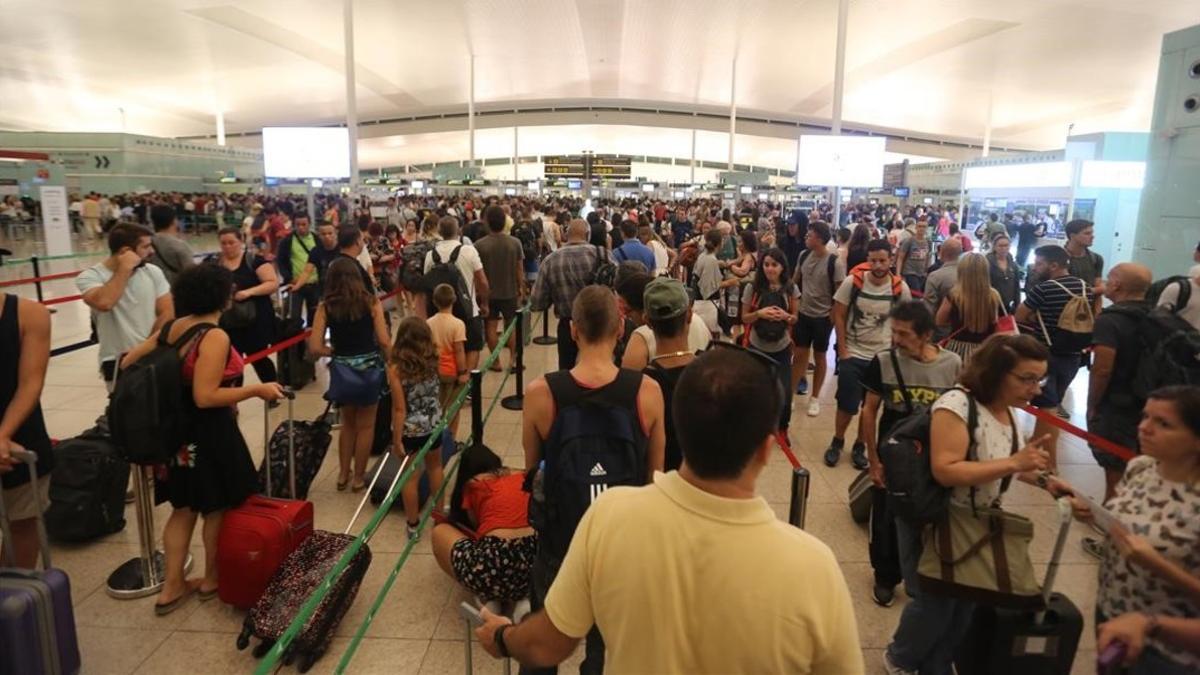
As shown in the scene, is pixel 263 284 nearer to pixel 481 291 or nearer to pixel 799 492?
pixel 481 291

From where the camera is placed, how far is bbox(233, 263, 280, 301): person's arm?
5.68m

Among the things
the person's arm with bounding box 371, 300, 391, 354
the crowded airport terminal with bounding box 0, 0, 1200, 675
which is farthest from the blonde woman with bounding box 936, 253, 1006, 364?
the person's arm with bounding box 371, 300, 391, 354

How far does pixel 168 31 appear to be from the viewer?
20.7 m

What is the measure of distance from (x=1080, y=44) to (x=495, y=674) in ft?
82.3

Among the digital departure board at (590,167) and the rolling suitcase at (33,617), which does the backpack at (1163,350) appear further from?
the digital departure board at (590,167)

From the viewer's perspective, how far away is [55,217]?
1448 centimetres

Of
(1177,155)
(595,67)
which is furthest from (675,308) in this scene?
(595,67)

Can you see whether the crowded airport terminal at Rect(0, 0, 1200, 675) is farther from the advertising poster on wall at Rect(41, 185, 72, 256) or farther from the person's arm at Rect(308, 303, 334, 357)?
the advertising poster on wall at Rect(41, 185, 72, 256)

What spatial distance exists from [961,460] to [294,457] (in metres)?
3.60

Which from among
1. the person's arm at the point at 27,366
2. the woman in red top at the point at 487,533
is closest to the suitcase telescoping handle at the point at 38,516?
the person's arm at the point at 27,366

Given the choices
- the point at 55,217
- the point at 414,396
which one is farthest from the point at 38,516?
the point at 55,217

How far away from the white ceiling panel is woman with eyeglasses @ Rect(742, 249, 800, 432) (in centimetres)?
1445

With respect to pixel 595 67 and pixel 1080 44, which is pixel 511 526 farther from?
pixel 595 67

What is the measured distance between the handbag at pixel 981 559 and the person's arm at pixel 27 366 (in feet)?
11.4
